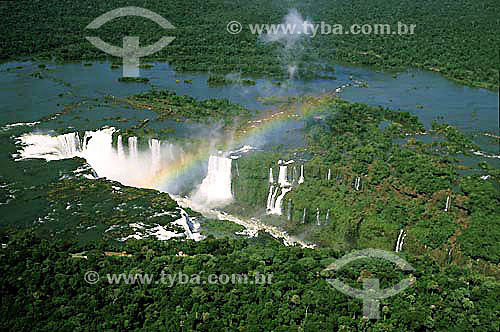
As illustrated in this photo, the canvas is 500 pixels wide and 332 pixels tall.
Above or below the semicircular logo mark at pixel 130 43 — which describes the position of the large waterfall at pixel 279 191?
below

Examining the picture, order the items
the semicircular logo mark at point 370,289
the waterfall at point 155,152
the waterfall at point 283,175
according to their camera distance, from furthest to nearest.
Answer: the waterfall at point 155,152, the waterfall at point 283,175, the semicircular logo mark at point 370,289

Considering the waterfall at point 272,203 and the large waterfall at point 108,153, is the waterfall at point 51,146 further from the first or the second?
the waterfall at point 272,203

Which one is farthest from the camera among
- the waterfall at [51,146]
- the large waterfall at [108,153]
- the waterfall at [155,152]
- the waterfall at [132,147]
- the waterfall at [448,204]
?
the waterfall at [132,147]

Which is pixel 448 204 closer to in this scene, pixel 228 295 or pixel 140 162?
pixel 228 295

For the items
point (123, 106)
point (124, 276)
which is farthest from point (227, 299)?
point (123, 106)

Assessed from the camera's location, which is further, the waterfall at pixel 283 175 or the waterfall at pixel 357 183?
the waterfall at pixel 283 175

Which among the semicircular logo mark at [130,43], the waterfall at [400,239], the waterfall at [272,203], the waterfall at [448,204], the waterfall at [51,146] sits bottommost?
the waterfall at [400,239]

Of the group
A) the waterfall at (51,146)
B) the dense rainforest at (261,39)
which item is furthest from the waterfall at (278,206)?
the dense rainforest at (261,39)
